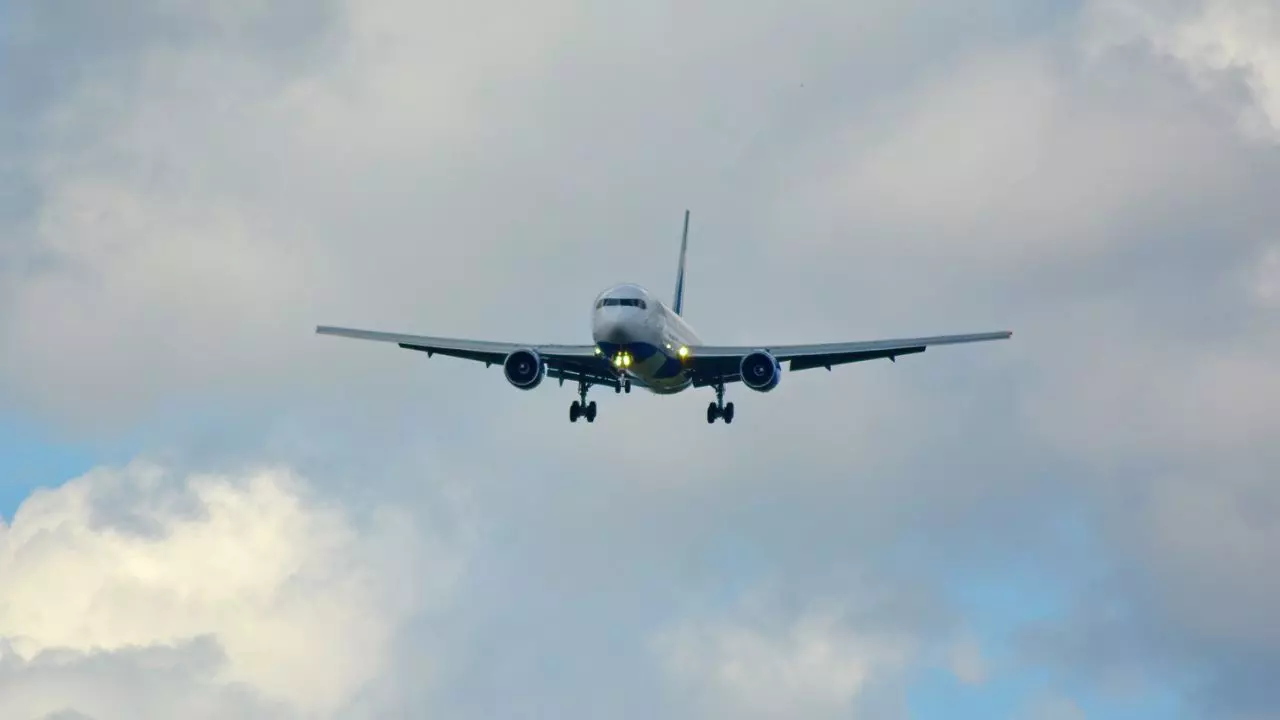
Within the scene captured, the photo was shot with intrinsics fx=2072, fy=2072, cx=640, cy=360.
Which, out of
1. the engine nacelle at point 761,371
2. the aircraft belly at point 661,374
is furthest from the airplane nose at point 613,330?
the engine nacelle at point 761,371

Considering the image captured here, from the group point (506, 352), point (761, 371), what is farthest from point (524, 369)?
point (761, 371)

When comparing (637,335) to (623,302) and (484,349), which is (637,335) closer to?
(623,302)

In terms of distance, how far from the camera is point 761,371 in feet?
294

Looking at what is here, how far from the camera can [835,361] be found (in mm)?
94188

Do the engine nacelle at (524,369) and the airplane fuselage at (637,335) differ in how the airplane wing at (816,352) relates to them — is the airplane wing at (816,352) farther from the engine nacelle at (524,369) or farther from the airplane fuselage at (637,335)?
the engine nacelle at (524,369)

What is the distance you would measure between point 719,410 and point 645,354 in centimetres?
903

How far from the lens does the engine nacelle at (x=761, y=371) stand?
89625mm

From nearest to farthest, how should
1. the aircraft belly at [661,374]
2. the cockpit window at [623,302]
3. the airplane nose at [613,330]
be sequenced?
the airplane nose at [613,330], the cockpit window at [623,302], the aircraft belly at [661,374]

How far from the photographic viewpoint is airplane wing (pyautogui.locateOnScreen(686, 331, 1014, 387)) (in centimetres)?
9044

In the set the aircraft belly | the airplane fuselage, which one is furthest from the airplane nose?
the aircraft belly

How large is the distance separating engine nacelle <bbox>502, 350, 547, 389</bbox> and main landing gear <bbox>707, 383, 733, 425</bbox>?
31.6 ft

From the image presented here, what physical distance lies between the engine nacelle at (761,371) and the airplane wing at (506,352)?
19.6ft

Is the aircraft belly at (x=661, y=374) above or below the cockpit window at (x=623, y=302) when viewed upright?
below

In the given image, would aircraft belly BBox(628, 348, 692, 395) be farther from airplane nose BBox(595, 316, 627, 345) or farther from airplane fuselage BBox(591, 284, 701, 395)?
airplane nose BBox(595, 316, 627, 345)
